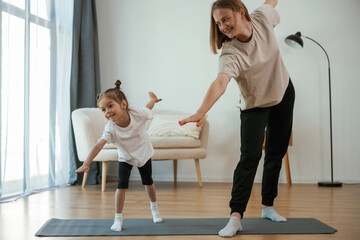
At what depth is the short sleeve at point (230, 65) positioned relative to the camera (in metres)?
1.81

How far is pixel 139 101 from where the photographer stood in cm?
472

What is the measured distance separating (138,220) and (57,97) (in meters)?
2.03

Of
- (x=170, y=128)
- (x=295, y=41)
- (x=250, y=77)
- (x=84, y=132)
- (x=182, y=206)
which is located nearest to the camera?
(x=250, y=77)

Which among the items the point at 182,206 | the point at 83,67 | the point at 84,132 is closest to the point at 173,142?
the point at 84,132

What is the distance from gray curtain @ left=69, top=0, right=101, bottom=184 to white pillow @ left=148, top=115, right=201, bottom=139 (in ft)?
2.46

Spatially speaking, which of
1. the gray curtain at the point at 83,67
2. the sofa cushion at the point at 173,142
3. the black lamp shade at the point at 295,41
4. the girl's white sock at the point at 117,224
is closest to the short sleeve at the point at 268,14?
the girl's white sock at the point at 117,224

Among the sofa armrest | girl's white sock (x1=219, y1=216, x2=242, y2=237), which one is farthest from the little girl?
the sofa armrest

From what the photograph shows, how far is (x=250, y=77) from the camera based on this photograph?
75.4 inches

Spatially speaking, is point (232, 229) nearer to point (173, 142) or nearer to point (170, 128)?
point (173, 142)

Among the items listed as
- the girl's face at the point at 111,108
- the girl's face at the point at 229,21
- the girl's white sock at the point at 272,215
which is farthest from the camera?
the girl's white sock at the point at 272,215

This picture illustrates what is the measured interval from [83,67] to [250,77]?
2864 millimetres

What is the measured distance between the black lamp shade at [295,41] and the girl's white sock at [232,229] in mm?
2579

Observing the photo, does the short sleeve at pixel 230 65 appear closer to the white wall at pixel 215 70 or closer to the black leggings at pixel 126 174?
the black leggings at pixel 126 174

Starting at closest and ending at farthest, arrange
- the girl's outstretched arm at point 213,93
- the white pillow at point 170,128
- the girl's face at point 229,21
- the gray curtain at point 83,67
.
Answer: the girl's outstretched arm at point 213,93 < the girl's face at point 229,21 < the white pillow at point 170,128 < the gray curtain at point 83,67
